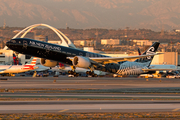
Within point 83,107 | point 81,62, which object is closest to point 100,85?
point 81,62

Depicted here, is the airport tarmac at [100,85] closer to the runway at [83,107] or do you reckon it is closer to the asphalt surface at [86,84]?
the asphalt surface at [86,84]

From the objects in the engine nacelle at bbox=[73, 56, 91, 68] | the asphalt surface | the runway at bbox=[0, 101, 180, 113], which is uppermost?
the engine nacelle at bbox=[73, 56, 91, 68]

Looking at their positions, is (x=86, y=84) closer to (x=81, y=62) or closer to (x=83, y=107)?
(x=81, y=62)

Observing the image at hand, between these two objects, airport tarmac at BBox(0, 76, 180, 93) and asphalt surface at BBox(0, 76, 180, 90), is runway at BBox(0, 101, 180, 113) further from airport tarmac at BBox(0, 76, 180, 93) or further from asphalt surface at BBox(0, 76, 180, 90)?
asphalt surface at BBox(0, 76, 180, 90)

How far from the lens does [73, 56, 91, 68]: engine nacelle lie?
56219 mm

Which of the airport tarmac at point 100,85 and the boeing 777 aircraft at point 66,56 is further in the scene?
the boeing 777 aircraft at point 66,56

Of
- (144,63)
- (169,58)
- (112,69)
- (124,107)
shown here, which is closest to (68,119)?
(124,107)

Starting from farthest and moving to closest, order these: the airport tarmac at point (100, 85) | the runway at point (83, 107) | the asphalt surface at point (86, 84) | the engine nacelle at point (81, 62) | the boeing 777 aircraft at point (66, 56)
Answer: the engine nacelle at point (81, 62), the boeing 777 aircraft at point (66, 56), the asphalt surface at point (86, 84), the airport tarmac at point (100, 85), the runway at point (83, 107)

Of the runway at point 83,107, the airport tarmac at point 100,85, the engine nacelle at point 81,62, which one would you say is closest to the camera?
the runway at point 83,107

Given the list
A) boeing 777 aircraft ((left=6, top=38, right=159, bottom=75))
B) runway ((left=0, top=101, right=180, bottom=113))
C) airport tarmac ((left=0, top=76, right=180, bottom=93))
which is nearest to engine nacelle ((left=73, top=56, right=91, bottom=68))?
boeing 777 aircraft ((left=6, top=38, right=159, bottom=75))

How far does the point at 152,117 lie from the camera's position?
21469 millimetres

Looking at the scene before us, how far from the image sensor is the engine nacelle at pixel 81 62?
56219 millimetres

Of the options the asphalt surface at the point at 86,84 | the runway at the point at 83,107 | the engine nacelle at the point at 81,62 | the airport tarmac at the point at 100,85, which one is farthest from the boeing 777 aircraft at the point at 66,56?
the runway at the point at 83,107

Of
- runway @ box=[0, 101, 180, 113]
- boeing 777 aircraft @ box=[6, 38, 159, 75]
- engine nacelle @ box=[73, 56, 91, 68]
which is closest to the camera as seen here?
runway @ box=[0, 101, 180, 113]
